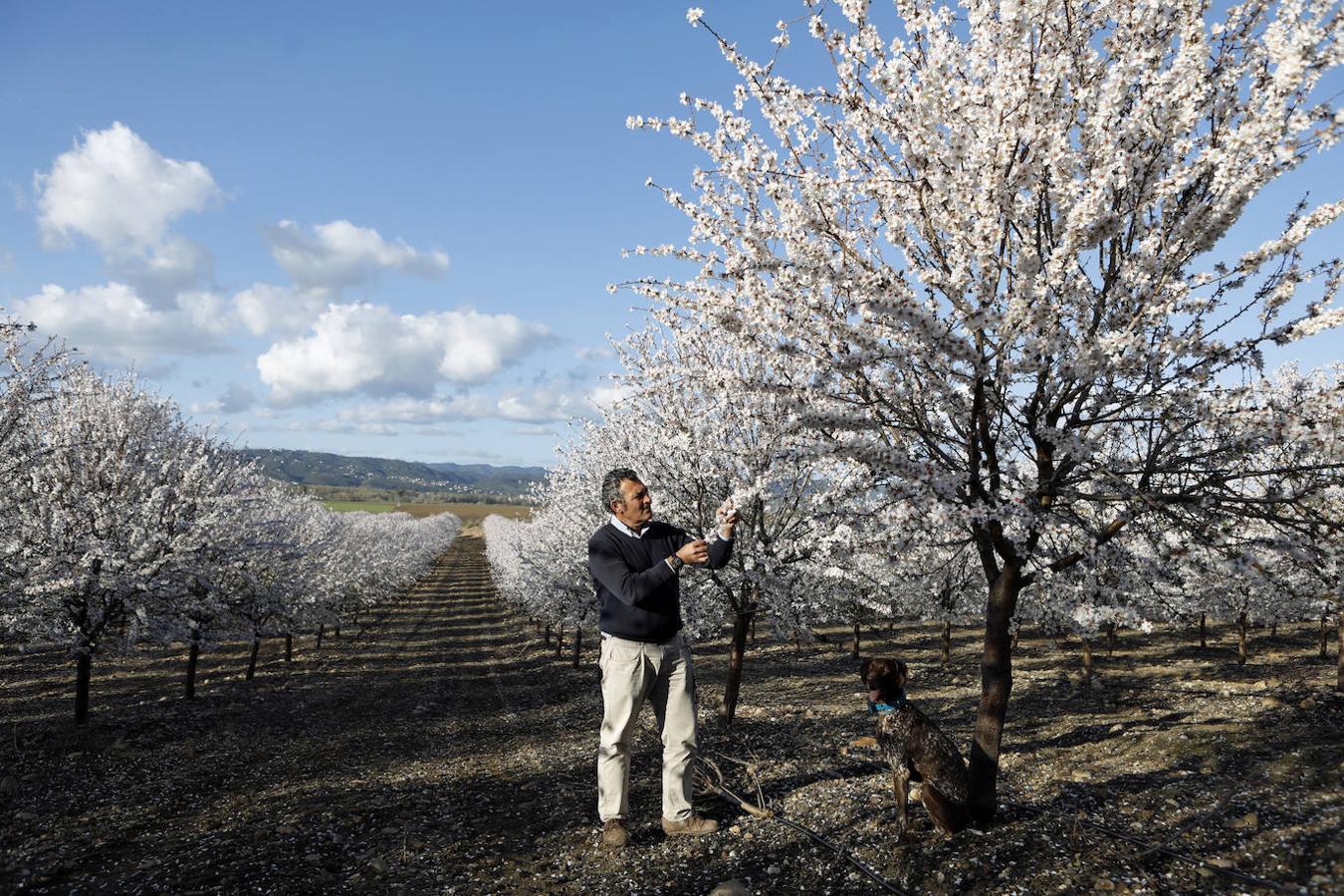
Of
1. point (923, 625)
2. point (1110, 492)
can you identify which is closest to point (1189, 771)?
point (1110, 492)

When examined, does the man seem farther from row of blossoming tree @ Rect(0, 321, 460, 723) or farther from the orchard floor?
row of blossoming tree @ Rect(0, 321, 460, 723)

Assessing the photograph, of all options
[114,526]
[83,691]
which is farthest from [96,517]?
[83,691]

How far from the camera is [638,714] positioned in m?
5.33

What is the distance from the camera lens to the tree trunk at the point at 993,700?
17.0ft

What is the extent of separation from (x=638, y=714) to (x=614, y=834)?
0.93 metres

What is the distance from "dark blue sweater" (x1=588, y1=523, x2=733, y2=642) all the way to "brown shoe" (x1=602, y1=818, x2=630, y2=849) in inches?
58.0

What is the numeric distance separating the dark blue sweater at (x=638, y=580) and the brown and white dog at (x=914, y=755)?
4.84 feet

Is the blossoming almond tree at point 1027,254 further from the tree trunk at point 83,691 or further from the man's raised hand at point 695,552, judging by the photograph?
the tree trunk at point 83,691

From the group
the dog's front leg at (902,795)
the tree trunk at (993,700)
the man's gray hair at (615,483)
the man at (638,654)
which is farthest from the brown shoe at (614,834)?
the tree trunk at (993,700)

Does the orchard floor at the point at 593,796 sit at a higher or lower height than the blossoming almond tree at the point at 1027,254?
lower

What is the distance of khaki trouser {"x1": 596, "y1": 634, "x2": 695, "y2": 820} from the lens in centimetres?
527

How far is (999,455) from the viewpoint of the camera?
5324mm

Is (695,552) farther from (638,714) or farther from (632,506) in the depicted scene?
(638,714)

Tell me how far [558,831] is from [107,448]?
47.8ft
